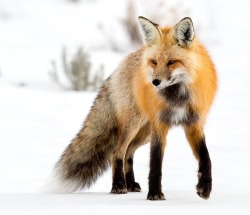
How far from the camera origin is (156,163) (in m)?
4.36

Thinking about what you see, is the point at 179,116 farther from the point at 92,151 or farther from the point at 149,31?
the point at 92,151

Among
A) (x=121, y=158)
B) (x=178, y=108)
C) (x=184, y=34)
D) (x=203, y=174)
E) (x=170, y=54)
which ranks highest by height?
(x=184, y=34)

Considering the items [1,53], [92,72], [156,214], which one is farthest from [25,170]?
[1,53]

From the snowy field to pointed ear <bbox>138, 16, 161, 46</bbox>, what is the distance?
1.08 m

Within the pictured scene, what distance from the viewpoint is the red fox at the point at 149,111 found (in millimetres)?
4125

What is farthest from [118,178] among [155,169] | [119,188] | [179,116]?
[179,116]

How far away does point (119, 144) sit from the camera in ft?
16.4

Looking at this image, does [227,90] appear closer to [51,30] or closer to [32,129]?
[32,129]

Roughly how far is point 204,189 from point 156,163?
0.38 meters

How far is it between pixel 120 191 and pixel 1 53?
795 centimetres

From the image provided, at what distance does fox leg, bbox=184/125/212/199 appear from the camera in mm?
4255

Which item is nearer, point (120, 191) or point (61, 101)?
point (120, 191)

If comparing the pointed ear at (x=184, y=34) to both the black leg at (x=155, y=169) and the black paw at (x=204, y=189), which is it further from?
the black paw at (x=204, y=189)

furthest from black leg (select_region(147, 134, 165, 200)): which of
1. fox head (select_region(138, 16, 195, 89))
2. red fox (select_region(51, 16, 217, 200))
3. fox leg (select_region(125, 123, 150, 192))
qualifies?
fox leg (select_region(125, 123, 150, 192))
